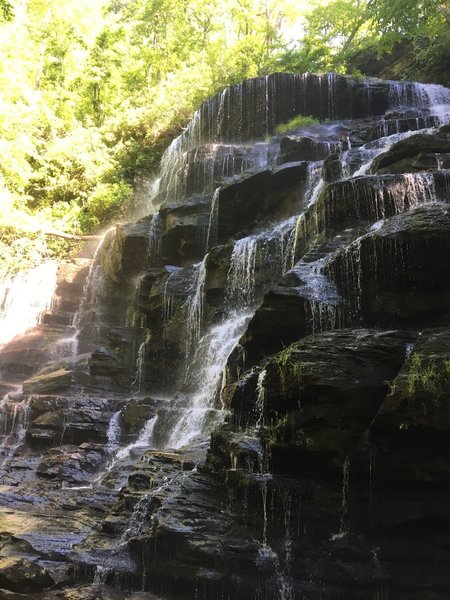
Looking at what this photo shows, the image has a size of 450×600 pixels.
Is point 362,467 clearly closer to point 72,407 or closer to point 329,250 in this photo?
point 329,250

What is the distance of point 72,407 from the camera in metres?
13.8

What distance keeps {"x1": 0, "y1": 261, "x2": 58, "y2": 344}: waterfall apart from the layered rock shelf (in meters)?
1.95

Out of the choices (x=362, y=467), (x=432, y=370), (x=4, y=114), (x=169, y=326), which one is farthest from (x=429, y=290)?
(x=4, y=114)

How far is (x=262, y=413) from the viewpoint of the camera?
23.7 ft

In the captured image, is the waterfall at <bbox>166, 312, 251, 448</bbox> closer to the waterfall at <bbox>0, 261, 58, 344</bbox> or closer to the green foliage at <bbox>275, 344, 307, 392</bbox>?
the green foliage at <bbox>275, 344, 307, 392</bbox>

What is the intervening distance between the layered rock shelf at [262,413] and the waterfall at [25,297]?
76.6 inches

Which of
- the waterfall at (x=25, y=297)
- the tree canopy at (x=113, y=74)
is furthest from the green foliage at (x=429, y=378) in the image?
the tree canopy at (x=113, y=74)

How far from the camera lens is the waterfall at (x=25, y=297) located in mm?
19938

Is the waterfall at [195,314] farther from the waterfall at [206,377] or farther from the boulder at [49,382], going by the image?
the boulder at [49,382]

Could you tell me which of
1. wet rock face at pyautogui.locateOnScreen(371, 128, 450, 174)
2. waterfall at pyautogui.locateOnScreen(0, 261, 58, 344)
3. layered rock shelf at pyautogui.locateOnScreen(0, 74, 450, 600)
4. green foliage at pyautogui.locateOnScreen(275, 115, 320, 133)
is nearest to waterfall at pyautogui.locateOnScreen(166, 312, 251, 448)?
layered rock shelf at pyautogui.locateOnScreen(0, 74, 450, 600)

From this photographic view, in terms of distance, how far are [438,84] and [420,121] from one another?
20.3 feet

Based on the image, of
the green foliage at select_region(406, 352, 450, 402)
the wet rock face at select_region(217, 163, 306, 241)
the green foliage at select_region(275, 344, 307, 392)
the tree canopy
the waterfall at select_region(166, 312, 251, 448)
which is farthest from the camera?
the tree canopy

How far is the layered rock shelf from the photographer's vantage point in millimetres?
5996

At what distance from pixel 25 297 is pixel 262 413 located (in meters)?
16.2
